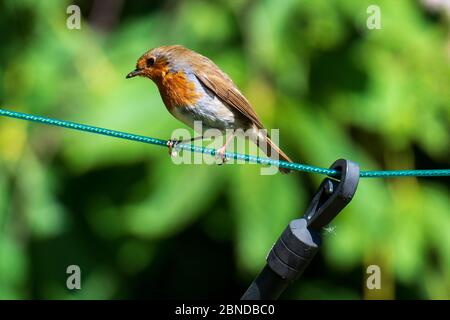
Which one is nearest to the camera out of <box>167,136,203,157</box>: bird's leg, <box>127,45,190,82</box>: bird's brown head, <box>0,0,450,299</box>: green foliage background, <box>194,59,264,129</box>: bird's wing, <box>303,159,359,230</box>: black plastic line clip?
<box>303,159,359,230</box>: black plastic line clip

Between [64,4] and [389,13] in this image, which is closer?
[389,13]

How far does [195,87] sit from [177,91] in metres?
0.15

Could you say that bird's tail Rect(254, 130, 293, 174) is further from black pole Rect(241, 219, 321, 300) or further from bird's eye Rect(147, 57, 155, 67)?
black pole Rect(241, 219, 321, 300)

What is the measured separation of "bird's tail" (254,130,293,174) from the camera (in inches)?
198

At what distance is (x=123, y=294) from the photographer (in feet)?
19.5

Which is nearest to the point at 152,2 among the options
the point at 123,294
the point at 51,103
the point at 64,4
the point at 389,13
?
the point at 64,4

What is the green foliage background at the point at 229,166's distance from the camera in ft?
16.4

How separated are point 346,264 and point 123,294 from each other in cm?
161

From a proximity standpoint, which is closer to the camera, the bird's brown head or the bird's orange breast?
the bird's orange breast

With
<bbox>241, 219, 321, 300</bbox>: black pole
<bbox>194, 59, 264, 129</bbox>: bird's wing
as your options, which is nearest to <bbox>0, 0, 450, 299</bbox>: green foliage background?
<bbox>194, 59, 264, 129</bbox>: bird's wing

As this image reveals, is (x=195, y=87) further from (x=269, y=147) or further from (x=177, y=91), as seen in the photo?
(x=269, y=147)

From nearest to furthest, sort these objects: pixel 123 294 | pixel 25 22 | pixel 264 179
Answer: pixel 264 179 < pixel 25 22 < pixel 123 294

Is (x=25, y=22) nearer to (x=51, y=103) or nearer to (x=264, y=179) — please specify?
(x=51, y=103)

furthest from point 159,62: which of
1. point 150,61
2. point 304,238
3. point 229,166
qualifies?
point 304,238
